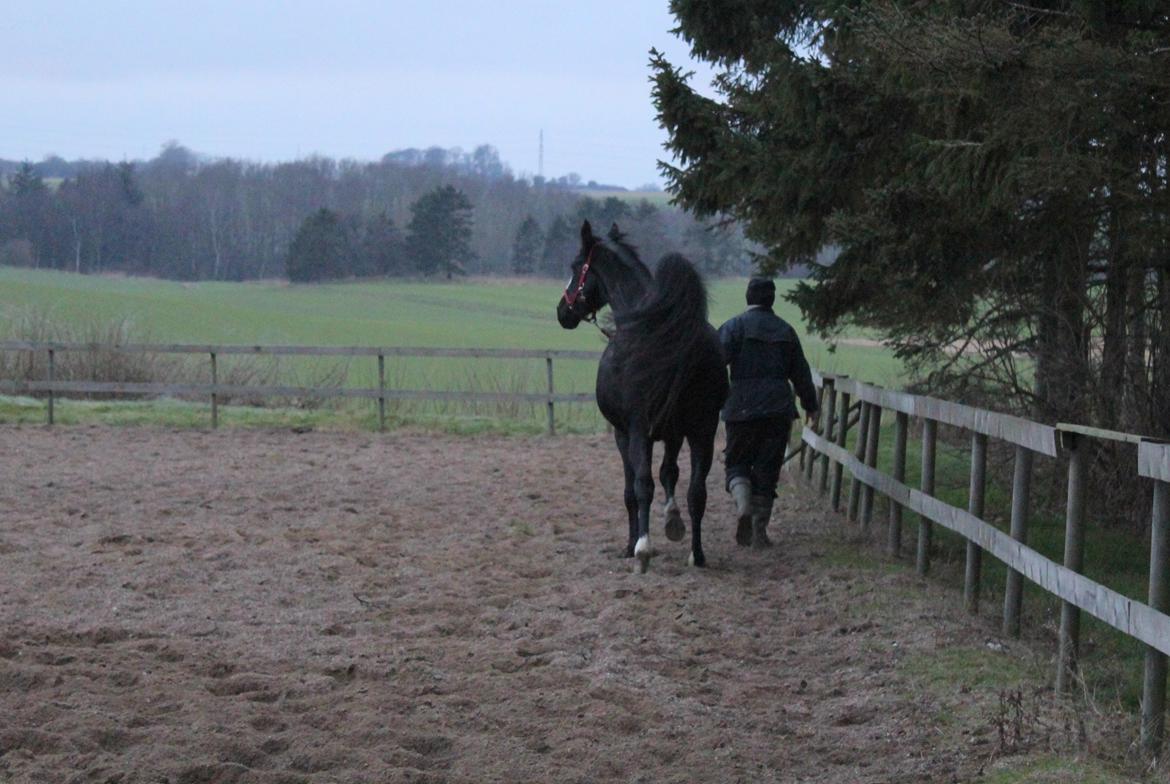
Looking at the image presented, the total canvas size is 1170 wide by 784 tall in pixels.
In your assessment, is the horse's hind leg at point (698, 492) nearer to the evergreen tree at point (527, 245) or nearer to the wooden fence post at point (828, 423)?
the wooden fence post at point (828, 423)

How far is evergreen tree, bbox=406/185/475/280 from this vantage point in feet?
192

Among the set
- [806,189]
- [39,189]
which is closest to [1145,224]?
[806,189]

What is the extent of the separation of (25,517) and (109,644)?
455 centimetres

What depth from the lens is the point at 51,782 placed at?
166 inches

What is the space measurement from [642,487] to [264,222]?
2480 inches

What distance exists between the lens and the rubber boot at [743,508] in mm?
9250

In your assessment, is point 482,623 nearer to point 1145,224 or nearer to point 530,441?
point 1145,224

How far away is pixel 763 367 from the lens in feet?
31.2

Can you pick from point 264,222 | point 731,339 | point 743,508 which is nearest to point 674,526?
point 743,508

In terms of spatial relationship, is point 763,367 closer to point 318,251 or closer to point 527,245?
point 527,245

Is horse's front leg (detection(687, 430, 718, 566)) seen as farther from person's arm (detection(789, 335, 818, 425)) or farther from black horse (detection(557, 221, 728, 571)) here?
person's arm (detection(789, 335, 818, 425))

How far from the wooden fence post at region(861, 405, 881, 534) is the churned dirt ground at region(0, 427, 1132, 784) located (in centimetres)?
30

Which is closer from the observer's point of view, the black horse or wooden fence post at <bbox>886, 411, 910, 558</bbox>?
wooden fence post at <bbox>886, 411, 910, 558</bbox>

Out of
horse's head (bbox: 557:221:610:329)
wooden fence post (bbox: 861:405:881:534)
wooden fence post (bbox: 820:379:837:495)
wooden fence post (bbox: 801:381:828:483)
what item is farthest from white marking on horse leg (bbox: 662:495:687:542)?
wooden fence post (bbox: 801:381:828:483)
